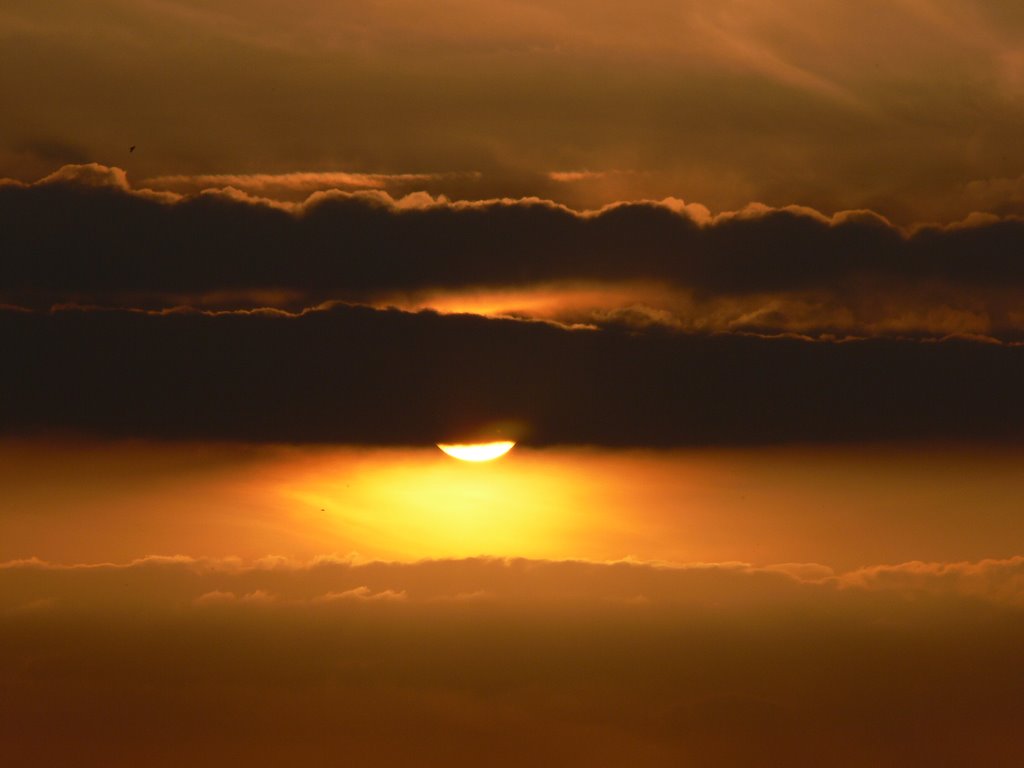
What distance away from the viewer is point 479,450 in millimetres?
44031

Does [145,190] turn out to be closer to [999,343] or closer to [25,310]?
[25,310]

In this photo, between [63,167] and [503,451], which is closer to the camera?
[63,167]

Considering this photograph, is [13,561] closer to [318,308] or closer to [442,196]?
[318,308]

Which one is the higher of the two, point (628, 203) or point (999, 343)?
point (628, 203)

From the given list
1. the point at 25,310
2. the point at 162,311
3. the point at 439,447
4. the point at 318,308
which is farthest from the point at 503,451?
the point at 25,310

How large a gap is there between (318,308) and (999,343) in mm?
15446

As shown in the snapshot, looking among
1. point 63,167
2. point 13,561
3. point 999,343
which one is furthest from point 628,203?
point 13,561

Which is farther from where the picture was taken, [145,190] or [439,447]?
[439,447]

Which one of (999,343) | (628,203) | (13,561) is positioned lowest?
(13,561)

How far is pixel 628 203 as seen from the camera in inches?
1626

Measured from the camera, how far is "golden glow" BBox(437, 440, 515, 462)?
43750 millimetres

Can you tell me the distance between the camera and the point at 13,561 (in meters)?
44.9

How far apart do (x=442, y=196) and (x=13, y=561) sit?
13.7 m

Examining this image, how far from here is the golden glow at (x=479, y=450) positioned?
144 ft
